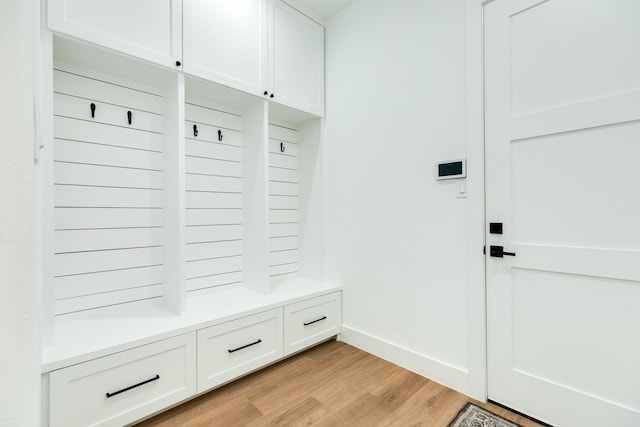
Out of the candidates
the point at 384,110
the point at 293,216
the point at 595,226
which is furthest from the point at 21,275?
the point at 293,216

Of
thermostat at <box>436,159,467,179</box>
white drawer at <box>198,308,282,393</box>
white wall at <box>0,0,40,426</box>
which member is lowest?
white drawer at <box>198,308,282,393</box>

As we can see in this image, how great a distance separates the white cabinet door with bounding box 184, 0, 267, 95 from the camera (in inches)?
75.6

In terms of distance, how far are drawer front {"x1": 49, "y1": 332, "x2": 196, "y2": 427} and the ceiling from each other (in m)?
2.68

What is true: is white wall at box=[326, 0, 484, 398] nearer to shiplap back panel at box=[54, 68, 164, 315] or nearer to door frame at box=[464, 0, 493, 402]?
door frame at box=[464, 0, 493, 402]

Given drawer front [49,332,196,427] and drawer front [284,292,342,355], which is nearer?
drawer front [49,332,196,427]

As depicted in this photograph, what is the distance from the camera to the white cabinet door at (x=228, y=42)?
192 cm

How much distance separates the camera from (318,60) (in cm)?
268

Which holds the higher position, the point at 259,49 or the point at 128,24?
the point at 259,49

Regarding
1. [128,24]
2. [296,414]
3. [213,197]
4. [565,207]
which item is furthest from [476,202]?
[128,24]

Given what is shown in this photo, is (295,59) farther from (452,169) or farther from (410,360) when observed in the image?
(410,360)

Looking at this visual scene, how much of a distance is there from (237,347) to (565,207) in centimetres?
204

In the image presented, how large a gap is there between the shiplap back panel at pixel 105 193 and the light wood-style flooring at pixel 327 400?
0.84 meters

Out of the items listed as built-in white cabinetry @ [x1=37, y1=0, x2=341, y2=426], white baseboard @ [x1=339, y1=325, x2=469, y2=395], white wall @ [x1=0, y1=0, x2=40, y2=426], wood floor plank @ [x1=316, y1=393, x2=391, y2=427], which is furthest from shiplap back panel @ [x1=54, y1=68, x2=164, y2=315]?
white wall @ [x1=0, y1=0, x2=40, y2=426]

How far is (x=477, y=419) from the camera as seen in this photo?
161cm
